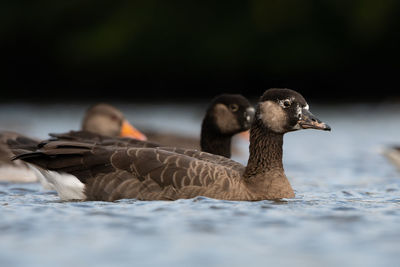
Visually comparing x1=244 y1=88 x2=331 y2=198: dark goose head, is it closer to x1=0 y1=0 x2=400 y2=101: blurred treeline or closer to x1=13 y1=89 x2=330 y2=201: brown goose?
x1=13 y1=89 x2=330 y2=201: brown goose

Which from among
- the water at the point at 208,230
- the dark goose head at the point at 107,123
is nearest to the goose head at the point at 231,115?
the water at the point at 208,230

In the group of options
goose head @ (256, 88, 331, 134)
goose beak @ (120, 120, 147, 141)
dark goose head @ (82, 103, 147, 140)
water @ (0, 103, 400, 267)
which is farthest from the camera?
dark goose head @ (82, 103, 147, 140)

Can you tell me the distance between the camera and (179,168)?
10.4m

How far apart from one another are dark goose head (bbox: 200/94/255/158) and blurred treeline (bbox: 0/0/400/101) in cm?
2473

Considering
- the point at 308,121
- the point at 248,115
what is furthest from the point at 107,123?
the point at 308,121

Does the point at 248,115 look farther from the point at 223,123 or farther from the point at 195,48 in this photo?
the point at 195,48

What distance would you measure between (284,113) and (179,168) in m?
1.72

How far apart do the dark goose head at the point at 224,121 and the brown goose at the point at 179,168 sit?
2.10 meters

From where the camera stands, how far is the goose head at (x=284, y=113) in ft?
35.8

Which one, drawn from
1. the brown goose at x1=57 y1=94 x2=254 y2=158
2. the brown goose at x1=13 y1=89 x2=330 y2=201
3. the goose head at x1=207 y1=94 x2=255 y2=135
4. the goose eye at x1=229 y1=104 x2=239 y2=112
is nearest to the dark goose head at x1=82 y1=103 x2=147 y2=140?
the brown goose at x1=57 y1=94 x2=254 y2=158

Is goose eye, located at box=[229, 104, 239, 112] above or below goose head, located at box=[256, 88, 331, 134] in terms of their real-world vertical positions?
above

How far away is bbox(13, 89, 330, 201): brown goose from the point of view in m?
10.4

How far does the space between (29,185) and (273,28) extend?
26457mm

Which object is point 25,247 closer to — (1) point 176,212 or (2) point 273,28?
(1) point 176,212
